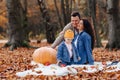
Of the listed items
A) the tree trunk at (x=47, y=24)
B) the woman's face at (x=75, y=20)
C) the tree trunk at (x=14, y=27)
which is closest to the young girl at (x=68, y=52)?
the woman's face at (x=75, y=20)

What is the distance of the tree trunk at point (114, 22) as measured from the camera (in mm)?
18922

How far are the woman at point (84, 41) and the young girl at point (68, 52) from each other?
198mm

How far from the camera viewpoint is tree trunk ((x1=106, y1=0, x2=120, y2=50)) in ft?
62.1

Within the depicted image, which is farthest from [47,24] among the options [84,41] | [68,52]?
[68,52]

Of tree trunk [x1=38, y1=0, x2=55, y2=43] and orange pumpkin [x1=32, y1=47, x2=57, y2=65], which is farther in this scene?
tree trunk [x1=38, y1=0, x2=55, y2=43]

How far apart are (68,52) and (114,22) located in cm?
887

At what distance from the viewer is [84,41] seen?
36.2 feet

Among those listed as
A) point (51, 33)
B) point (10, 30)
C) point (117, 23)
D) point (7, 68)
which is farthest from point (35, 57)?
point (51, 33)

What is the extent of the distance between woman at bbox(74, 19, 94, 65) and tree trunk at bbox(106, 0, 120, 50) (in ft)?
25.3

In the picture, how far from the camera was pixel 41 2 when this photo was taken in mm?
31906

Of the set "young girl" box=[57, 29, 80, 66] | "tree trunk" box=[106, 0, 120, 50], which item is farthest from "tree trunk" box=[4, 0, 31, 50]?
"young girl" box=[57, 29, 80, 66]

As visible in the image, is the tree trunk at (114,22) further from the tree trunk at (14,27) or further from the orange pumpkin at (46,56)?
the orange pumpkin at (46,56)

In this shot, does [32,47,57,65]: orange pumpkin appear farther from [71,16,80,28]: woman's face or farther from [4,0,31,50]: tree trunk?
[4,0,31,50]: tree trunk

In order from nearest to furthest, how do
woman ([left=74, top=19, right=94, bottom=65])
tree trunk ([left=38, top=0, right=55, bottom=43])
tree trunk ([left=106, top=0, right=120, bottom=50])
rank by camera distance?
woman ([left=74, top=19, right=94, bottom=65]) < tree trunk ([left=106, top=0, right=120, bottom=50]) < tree trunk ([left=38, top=0, right=55, bottom=43])
